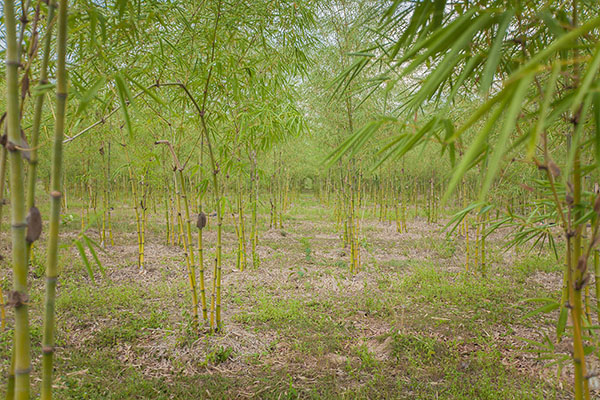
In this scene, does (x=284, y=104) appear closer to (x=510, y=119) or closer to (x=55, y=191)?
(x=55, y=191)

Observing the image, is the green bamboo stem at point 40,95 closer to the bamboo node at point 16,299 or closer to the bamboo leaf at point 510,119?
the bamboo node at point 16,299

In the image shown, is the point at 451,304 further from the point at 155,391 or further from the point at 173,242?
the point at 173,242

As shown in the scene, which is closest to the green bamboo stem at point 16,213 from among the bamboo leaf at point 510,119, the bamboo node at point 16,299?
the bamboo node at point 16,299

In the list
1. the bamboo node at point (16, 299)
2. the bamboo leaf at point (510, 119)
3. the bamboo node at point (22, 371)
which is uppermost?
the bamboo leaf at point (510, 119)

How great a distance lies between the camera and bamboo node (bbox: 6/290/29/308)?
3.16 feet

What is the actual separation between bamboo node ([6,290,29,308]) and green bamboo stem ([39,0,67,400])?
0.18 ft

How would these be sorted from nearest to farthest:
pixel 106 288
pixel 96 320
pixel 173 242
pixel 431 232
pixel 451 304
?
pixel 96 320 → pixel 451 304 → pixel 106 288 → pixel 173 242 → pixel 431 232

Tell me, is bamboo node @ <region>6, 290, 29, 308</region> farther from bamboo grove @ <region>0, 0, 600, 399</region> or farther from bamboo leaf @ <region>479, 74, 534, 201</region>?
bamboo leaf @ <region>479, 74, 534, 201</region>

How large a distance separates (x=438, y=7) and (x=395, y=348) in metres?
2.55

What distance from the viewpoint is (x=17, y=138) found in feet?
3.28

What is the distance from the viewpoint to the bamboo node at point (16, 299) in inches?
37.9

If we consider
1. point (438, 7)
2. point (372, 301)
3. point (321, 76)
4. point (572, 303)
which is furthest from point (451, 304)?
point (321, 76)

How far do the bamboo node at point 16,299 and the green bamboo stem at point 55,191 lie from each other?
6cm

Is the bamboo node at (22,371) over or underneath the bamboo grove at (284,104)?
underneath
